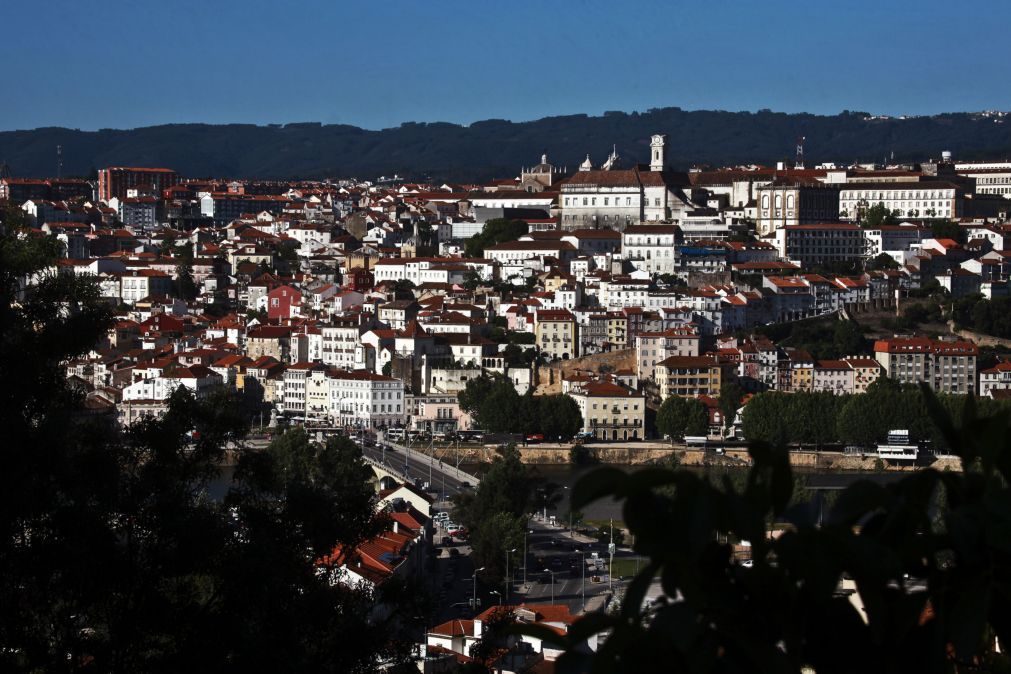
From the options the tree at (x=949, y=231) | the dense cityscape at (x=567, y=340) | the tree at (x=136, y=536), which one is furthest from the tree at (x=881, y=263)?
the tree at (x=136, y=536)

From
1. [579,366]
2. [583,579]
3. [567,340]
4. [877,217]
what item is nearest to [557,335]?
[567,340]

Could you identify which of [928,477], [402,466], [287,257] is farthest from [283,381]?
[928,477]

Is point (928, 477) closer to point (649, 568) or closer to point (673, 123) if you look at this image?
point (649, 568)

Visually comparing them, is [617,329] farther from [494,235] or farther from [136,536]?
[136,536]

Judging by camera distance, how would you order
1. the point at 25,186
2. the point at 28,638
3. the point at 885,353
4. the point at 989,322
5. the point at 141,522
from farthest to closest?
the point at 25,186
the point at 989,322
the point at 885,353
the point at 141,522
the point at 28,638

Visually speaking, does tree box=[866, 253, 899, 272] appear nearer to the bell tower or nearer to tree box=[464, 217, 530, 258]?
tree box=[464, 217, 530, 258]

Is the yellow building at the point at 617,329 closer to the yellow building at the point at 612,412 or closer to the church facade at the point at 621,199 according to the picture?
the yellow building at the point at 612,412

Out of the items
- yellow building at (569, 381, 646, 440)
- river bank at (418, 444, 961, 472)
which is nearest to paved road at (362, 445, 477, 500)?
river bank at (418, 444, 961, 472)
